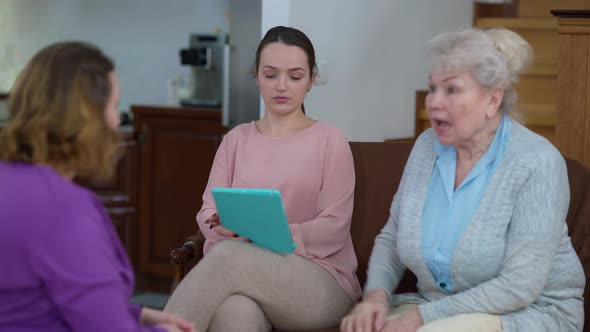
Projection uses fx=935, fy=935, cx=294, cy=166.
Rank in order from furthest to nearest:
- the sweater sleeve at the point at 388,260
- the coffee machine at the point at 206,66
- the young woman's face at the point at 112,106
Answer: the coffee machine at the point at 206,66 → the sweater sleeve at the point at 388,260 → the young woman's face at the point at 112,106

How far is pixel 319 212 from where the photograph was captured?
2742 mm

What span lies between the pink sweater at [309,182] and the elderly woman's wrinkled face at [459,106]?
0.51 m

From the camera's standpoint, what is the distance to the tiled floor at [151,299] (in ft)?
17.9

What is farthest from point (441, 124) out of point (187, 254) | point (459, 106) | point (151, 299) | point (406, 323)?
point (151, 299)

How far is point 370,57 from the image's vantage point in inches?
177

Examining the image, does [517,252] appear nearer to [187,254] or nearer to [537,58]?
[187,254]

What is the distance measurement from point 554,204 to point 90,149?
44.6 inches

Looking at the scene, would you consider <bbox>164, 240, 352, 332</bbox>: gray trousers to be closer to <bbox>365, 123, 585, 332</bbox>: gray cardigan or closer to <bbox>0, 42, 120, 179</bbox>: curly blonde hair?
<bbox>365, 123, 585, 332</bbox>: gray cardigan

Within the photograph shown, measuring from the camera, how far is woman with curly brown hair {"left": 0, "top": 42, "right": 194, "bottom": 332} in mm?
Answer: 1523

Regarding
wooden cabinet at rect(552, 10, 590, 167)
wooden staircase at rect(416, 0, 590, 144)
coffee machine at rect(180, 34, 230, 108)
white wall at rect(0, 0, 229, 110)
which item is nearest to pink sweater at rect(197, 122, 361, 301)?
wooden cabinet at rect(552, 10, 590, 167)

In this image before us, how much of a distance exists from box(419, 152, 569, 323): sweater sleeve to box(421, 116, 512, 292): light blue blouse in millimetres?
107

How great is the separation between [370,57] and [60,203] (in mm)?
3102

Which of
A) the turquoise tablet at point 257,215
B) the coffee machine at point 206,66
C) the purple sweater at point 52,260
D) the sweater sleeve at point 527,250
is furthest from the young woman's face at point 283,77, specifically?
the coffee machine at point 206,66

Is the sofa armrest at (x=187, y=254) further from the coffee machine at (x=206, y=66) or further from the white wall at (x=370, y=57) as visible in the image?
the coffee machine at (x=206, y=66)
